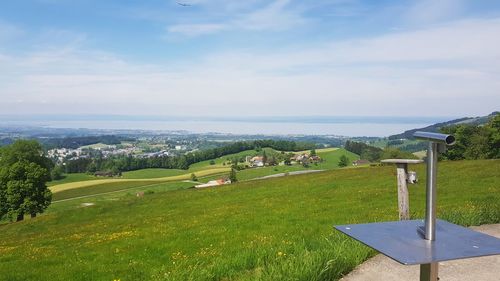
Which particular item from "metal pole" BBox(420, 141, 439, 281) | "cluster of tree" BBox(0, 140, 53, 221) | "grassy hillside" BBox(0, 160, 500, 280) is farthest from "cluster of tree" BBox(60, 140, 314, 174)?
"metal pole" BBox(420, 141, 439, 281)

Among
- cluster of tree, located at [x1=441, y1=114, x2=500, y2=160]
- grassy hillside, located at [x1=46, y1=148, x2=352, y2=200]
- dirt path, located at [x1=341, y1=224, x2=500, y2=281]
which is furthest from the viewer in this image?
grassy hillside, located at [x1=46, y1=148, x2=352, y2=200]

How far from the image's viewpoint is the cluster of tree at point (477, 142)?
7031cm

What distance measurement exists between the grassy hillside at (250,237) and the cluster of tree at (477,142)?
41010 millimetres

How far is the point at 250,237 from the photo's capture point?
1553cm

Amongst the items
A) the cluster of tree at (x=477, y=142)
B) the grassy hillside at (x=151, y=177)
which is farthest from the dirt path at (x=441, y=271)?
the grassy hillside at (x=151, y=177)

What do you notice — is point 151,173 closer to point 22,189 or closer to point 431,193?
point 22,189

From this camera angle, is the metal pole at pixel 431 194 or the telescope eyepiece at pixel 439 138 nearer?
the telescope eyepiece at pixel 439 138

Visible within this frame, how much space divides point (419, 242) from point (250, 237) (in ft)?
39.7

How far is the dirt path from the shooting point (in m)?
7.96

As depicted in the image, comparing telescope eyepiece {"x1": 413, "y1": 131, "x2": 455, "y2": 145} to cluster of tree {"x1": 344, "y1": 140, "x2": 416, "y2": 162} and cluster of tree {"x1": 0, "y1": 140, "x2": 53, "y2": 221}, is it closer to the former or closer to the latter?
cluster of tree {"x1": 0, "y1": 140, "x2": 53, "y2": 221}

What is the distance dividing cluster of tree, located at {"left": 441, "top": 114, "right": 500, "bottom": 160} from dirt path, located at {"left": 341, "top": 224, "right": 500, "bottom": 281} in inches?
2557

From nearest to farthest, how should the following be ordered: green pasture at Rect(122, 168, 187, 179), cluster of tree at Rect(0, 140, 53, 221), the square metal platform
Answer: the square metal platform → cluster of tree at Rect(0, 140, 53, 221) → green pasture at Rect(122, 168, 187, 179)

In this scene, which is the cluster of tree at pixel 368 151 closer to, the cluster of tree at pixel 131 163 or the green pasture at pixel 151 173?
the cluster of tree at pixel 131 163

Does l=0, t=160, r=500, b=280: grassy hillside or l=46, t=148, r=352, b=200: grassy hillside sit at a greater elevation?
l=0, t=160, r=500, b=280: grassy hillside
